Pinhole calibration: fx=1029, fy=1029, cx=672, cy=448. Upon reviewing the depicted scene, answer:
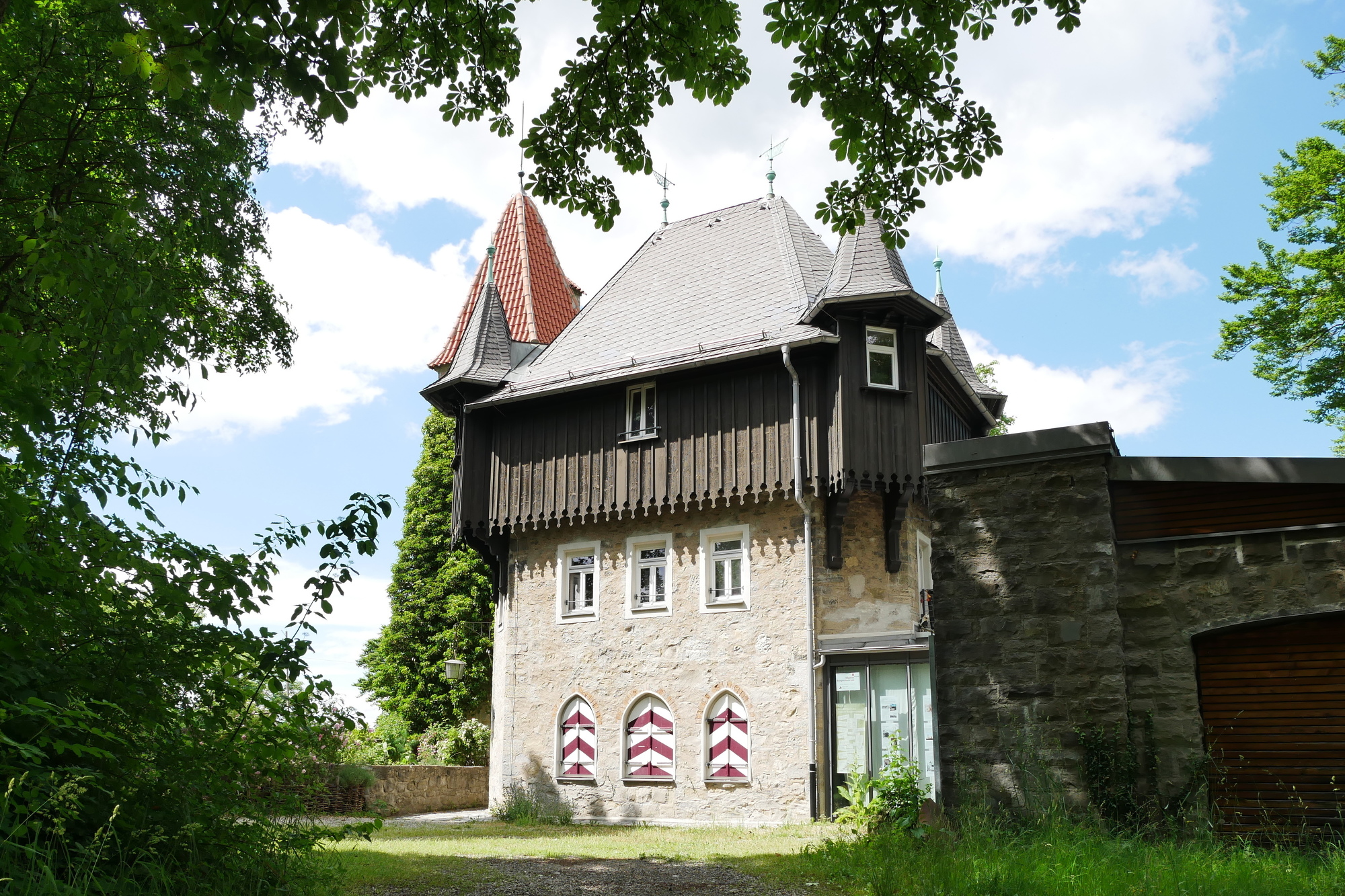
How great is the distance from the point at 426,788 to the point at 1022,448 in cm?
1585

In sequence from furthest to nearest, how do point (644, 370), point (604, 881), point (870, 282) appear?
1. point (644, 370)
2. point (870, 282)
3. point (604, 881)

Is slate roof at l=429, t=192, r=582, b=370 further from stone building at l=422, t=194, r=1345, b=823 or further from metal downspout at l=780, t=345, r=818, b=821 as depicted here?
metal downspout at l=780, t=345, r=818, b=821

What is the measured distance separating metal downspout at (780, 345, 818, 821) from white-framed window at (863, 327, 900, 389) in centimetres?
124

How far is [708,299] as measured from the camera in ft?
64.6

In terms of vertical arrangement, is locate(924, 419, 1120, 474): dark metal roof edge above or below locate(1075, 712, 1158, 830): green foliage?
above

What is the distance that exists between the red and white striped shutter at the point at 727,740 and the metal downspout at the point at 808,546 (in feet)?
4.06

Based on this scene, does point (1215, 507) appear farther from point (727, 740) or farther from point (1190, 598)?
point (727, 740)

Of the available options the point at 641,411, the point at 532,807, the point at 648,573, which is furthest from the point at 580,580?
the point at 532,807

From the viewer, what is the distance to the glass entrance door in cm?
1473

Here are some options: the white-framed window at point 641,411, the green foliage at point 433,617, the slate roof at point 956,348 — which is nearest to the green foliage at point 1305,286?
the slate roof at point 956,348

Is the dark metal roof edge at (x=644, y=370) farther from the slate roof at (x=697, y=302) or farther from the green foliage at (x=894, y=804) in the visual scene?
the green foliage at (x=894, y=804)

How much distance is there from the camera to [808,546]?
1619cm

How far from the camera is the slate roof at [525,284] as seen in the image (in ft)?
83.4

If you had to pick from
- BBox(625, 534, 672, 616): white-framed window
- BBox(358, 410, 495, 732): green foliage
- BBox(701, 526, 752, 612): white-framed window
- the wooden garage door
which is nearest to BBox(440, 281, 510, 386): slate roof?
BBox(625, 534, 672, 616): white-framed window
